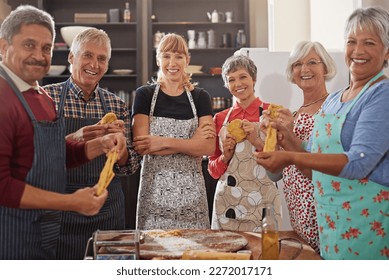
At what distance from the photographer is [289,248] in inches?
50.9

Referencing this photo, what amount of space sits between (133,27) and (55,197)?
3.81 m

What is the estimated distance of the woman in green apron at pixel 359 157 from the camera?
107cm

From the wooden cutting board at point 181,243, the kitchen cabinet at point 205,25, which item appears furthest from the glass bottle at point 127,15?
the wooden cutting board at point 181,243

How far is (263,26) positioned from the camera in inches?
187

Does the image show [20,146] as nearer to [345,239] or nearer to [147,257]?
[147,257]

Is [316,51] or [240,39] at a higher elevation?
[240,39]

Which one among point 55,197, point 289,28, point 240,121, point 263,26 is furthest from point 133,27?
point 55,197

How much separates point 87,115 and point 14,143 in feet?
2.01

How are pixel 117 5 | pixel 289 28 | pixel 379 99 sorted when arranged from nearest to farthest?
1. pixel 379 99
2. pixel 289 28
3. pixel 117 5

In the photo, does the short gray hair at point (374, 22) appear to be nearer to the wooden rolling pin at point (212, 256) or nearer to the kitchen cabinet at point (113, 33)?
the wooden rolling pin at point (212, 256)

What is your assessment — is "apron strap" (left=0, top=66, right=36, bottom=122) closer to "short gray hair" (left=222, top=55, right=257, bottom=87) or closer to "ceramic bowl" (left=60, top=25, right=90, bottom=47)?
"short gray hair" (left=222, top=55, right=257, bottom=87)

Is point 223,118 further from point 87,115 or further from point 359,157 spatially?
point 359,157

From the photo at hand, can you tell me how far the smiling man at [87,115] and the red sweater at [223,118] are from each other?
1.24 ft

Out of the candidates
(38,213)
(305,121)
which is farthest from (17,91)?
(305,121)
